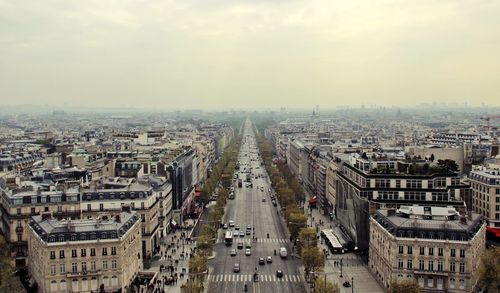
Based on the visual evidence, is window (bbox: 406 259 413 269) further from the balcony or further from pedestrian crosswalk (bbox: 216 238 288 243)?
the balcony

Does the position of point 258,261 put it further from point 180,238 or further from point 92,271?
point 92,271

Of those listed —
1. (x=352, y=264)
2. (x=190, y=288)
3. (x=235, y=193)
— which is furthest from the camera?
(x=235, y=193)

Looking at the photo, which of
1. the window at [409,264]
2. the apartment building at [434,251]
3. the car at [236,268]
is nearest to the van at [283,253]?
the car at [236,268]

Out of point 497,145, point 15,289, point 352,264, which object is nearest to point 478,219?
point 352,264

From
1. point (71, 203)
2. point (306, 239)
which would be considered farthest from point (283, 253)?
point (71, 203)

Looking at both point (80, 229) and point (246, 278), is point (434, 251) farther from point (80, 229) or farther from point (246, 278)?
point (80, 229)

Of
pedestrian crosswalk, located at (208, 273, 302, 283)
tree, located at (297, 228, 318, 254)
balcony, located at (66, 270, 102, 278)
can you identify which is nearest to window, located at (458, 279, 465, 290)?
pedestrian crosswalk, located at (208, 273, 302, 283)
